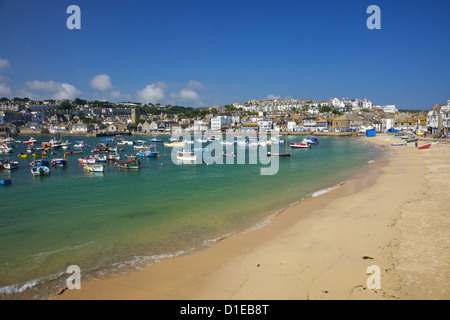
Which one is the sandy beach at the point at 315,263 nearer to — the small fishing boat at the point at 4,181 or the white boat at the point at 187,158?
the small fishing boat at the point at 4,181

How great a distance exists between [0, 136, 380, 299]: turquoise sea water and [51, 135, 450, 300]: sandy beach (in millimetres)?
982

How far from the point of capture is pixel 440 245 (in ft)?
28.2

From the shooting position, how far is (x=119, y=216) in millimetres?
13914

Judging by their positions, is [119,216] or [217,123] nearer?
[119,216]

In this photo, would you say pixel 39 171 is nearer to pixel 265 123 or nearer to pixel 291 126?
pixel 265 123

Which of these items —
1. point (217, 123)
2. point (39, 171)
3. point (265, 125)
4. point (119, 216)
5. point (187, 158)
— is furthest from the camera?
point (217, 123)

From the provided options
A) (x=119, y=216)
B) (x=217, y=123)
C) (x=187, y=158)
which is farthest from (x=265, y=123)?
(x=119, y=216)

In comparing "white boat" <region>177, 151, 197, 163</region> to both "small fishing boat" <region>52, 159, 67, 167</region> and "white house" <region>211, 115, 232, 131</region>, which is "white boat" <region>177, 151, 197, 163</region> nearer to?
"small fishing boat" <region>52, 159, 67, 167</region>

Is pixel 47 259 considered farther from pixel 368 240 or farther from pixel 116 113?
pixel 116 113

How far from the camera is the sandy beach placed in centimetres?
679

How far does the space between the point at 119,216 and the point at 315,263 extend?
950cm

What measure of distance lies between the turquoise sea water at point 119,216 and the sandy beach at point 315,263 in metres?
0.98

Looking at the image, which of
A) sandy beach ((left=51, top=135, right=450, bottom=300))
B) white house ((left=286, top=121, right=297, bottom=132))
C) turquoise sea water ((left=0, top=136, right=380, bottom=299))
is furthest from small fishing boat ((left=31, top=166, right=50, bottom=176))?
white house ((left=286, top=121, right=297, bottom=132))

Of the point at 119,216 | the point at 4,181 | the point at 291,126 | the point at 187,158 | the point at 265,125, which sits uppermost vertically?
the point at 265,125
